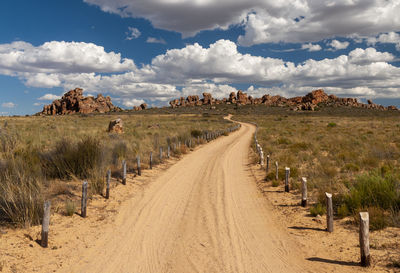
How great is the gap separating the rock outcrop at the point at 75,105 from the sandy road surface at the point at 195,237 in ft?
427

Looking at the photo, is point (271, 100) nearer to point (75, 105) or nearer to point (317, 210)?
point (75, 105)

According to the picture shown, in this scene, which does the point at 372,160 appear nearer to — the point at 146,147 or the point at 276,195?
the point at 276,195

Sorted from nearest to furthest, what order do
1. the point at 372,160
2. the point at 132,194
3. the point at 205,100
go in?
the point at 132,194 < the point at 372,160 < the point at 205,100

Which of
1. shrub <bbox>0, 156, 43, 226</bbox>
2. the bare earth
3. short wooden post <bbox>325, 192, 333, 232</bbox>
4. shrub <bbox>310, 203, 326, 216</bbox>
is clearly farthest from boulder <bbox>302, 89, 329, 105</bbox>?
shrub <bbox>0, 156, 43, 226</bbox>

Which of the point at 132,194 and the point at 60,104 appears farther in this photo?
the point at 60,104

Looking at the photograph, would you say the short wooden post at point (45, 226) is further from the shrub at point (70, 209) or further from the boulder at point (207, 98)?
the boulder at point (207, 98)

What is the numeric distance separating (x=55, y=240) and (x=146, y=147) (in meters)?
15.7

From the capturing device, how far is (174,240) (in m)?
7.27

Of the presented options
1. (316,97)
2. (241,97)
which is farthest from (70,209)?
(241,97)

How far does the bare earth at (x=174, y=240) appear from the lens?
237 inches

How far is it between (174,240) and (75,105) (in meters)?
141

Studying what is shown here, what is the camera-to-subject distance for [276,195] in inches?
450

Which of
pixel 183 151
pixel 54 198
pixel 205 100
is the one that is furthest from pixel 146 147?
pixel 205 100

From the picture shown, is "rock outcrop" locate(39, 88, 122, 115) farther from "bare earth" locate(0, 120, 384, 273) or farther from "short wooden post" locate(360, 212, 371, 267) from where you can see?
"short wooden post" locate(360, 212, 371, 267)
